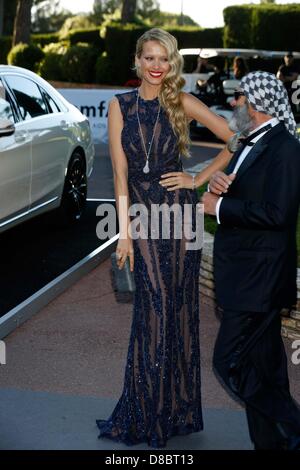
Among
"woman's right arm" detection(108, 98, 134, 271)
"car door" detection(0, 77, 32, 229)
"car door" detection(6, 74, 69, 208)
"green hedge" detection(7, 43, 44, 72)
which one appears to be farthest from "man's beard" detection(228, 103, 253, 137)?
"green hedge" detection(7, 43, 44, 72)

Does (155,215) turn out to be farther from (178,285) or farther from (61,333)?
(61,333)

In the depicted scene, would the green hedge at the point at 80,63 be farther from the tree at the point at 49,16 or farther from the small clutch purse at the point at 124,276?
the tree at the point at 49,16

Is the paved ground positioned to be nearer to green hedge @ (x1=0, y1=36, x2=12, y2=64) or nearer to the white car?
the white car

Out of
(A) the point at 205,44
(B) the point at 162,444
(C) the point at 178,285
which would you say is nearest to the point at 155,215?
(C) the point at 178,285

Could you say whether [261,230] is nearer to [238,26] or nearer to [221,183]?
[221,183]

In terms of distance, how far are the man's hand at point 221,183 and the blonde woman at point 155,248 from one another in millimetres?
406

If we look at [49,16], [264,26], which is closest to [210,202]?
[264,26]

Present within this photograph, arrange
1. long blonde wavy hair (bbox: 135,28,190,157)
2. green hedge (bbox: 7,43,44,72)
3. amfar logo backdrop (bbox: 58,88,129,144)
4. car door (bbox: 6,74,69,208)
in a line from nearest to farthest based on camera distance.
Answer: long blonde wavy hair (bbox: 135,28,190,157) < car door (bbox: 6,74,69,208) < amfar logo backdrop (bbox: 58,88,129,144) < green hedge (bbox: 7,43,44,72)

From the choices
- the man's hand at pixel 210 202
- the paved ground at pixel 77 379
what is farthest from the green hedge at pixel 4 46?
the man's hand at pixel 210 202

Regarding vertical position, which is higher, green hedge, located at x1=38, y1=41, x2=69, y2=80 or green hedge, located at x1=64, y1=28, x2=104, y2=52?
green hedge, located at x1=64, y1=28, x2=104, y2=52

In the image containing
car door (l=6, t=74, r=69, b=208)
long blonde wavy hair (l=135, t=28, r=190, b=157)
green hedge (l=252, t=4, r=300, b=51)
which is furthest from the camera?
green hedge (l=252, t=4, r=300, b=51)

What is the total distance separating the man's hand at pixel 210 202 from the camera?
14.5 feet

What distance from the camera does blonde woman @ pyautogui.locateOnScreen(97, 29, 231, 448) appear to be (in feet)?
16.0

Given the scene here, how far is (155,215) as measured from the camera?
16.1ft
